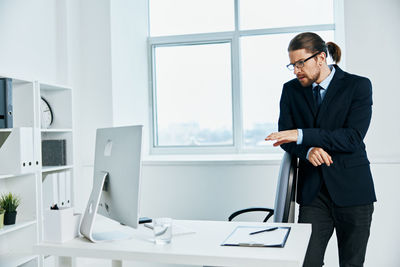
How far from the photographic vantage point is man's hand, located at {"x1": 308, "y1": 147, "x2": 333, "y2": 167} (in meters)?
1.95

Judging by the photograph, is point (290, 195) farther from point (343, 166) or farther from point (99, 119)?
point (99, 119)

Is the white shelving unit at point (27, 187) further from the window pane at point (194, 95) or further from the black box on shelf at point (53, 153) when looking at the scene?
the window pane at point (194, 95)

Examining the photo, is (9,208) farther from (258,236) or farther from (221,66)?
(221,66)

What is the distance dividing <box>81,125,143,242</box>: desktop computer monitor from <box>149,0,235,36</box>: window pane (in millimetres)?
2419

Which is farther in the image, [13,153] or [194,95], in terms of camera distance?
[194,95]

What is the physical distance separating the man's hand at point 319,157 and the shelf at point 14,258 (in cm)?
190

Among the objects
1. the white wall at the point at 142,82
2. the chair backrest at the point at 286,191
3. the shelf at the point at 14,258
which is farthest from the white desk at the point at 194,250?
the white wall at the point at 142,82

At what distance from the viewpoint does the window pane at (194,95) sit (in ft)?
13.1

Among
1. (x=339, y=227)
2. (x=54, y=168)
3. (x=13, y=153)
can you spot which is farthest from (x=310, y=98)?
(x=54, y=168)

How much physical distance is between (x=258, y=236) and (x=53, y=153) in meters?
2.06

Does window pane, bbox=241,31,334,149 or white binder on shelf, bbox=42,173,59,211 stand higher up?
window pane, bbox=241,31,334,149

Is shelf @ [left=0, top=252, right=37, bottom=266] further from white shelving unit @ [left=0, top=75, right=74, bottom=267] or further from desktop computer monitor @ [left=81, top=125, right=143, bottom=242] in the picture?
desktop computer monitor @ [left=81, top=125, right=143, bottom=242]

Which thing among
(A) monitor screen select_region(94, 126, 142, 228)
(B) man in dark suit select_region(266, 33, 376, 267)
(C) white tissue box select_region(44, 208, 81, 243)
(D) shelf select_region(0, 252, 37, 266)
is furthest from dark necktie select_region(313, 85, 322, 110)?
(D) shelf select_region(0, 252, 37, 266)

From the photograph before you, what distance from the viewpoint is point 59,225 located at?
1.70 m
